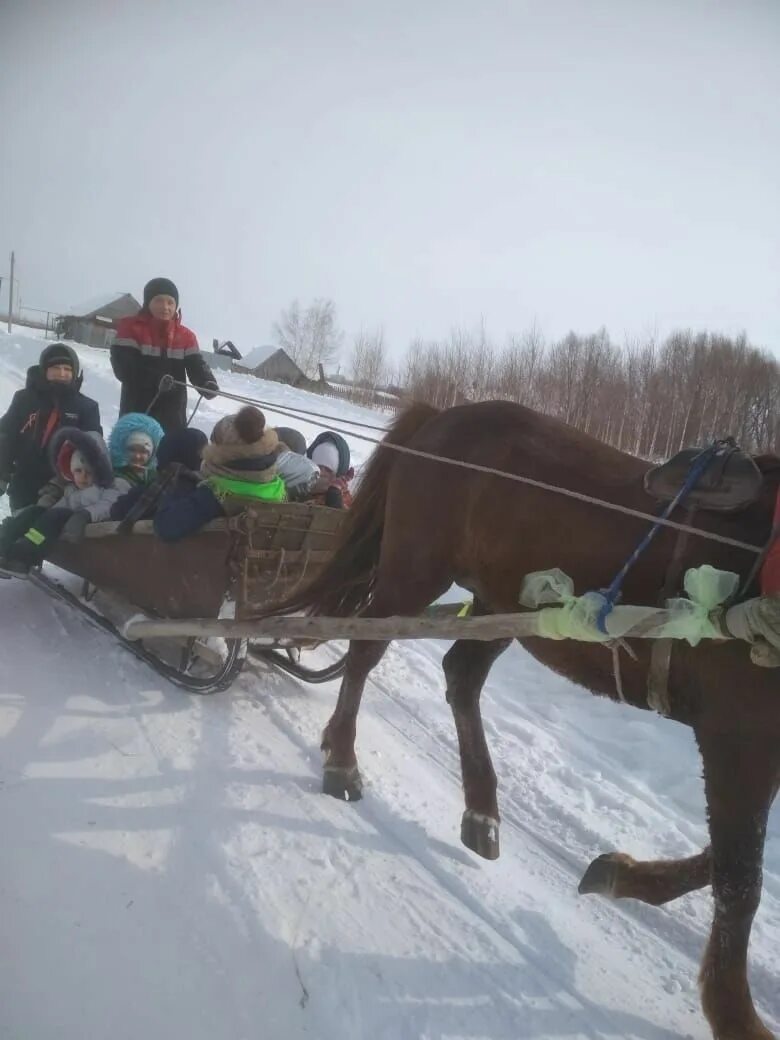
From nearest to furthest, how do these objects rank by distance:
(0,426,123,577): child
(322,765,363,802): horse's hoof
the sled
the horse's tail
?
(322,765,363,802): horse's hoof < the horse's tail < the sled < (0,426,123,577): child

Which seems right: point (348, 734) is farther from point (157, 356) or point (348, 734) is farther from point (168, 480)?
point (157, 356)

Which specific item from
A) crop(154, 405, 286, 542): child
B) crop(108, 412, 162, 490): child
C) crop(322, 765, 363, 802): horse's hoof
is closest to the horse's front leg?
crop(322, 765, 363, 802): horse's hoof

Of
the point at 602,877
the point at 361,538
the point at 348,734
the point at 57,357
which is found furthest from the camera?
the point at 57,357

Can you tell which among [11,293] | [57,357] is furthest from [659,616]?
[11,293]

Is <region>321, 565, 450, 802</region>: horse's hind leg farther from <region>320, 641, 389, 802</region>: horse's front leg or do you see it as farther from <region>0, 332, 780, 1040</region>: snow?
<region>0, 332, 780, 1040</region>: snow

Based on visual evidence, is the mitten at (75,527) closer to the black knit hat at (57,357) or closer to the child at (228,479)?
the child at (228,479)

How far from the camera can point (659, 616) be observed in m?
1.79

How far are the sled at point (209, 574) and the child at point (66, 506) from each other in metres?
0.10

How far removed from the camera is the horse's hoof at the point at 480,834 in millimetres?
2559

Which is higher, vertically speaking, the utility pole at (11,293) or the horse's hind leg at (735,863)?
the utility pole at (11,293)

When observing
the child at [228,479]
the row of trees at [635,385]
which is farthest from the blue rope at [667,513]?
the row of trees at [635,385]

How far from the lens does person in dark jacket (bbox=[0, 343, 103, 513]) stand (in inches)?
168

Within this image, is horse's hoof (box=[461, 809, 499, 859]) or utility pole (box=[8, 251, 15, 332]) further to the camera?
utility pole (box=[8, 251, 15, 332])

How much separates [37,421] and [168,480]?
4.54 ft
